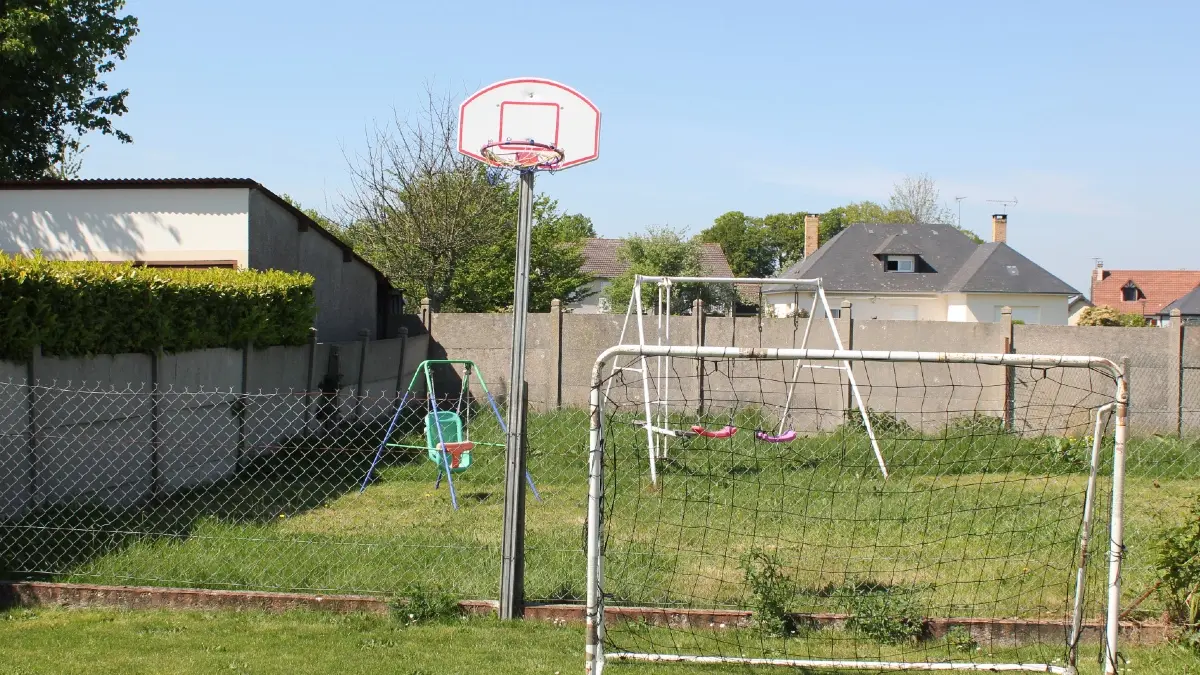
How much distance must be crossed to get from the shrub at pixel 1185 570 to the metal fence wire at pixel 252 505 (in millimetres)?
604

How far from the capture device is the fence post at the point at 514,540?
5.52m

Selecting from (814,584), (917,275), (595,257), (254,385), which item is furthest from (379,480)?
(595,257)

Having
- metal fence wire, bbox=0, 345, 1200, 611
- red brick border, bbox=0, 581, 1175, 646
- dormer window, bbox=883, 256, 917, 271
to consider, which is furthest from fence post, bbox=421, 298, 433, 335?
dormer window, bbox=883, 256, 917, 271

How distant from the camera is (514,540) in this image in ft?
18.1

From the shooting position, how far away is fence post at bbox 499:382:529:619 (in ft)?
18.1

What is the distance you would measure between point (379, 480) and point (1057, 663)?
6714mm

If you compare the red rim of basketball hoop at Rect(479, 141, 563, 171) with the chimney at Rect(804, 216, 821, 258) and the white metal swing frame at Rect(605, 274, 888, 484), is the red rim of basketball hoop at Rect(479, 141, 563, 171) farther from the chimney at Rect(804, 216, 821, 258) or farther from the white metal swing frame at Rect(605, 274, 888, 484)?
the chimney at Rect(804, 216, 821, 258)

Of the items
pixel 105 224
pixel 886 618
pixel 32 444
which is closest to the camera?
pixel 886 618

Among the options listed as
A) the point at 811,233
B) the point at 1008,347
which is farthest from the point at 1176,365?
the point at 811,233

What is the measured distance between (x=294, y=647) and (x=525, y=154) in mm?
2924

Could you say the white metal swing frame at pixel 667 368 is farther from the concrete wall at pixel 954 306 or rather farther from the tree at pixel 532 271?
the concrete wall at pixel 954 306

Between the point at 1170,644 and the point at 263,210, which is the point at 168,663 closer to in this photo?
the point at 1170,644

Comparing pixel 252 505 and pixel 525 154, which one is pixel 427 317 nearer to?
pixel 252 505

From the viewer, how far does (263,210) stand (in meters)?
14.4
